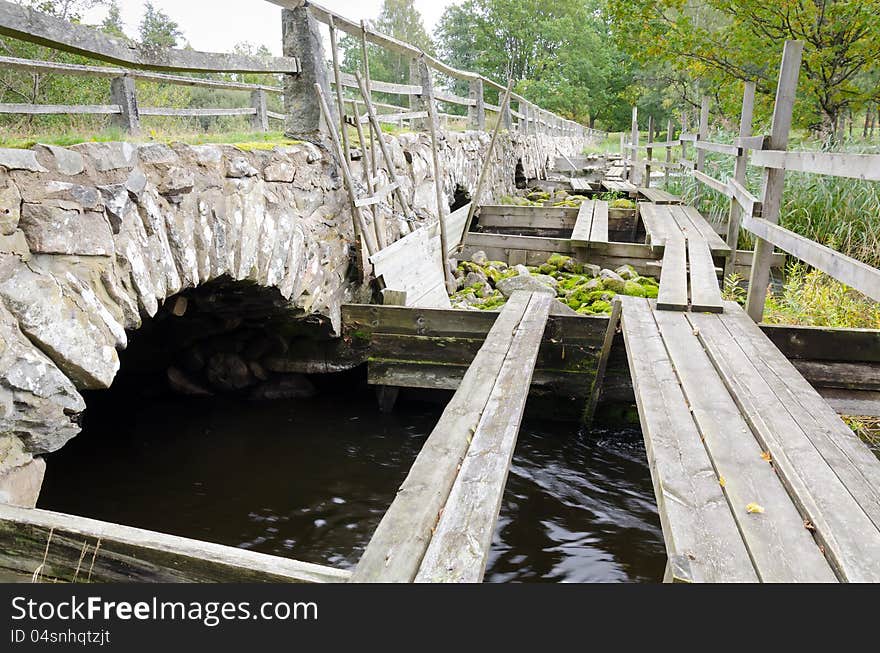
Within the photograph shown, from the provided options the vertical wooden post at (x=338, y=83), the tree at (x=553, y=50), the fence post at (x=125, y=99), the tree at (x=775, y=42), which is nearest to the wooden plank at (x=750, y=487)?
the vertical wooden post at (x=338, y=83)

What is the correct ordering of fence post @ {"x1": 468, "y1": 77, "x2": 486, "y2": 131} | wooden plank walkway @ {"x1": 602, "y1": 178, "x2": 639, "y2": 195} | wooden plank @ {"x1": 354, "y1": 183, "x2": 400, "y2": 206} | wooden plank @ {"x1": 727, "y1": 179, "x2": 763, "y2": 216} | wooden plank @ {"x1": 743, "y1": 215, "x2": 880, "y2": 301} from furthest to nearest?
wooden plank walkway @ {"x1": 602, "y1": 178, "x2": 639, "y2": 195}
fence post @ {"x1": 468, "y1": 77, "x2": 486, "y2": 131}
wooden plank @ {"x1": 354, "y1": 183, "x2": 400, "y2": 206}
wooden plank @ {"x1": 727, "y1": 179, "x2": 763, "y2": 216}
wooden plank @ {"x1": 743, "y1": 215, "x2": 880, "y2": 301}

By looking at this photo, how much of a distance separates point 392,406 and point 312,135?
7.19 ft

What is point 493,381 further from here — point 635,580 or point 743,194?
point 743,194

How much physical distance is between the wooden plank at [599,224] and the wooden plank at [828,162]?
9.67 ft

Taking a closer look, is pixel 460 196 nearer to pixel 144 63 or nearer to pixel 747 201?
pixel 747 201

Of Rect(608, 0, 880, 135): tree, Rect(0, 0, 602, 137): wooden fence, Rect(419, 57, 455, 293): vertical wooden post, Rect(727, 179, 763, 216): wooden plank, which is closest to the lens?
Rect(0, 0, 602, 137): wooden fence

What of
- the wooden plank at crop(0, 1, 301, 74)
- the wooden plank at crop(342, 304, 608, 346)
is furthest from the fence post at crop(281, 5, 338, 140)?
the wooden plank at crop(342, 304, 608, 346)

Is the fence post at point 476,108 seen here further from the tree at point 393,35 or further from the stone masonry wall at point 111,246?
the tree at point 393,35

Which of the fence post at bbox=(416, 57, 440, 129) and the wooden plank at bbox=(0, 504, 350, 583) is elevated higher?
the fence post at bbox=(416, 57, 440, 129)

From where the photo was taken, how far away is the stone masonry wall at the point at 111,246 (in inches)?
93.8

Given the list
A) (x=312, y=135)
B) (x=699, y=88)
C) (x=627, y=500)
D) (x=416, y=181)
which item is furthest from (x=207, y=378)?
(x=699, y=88)

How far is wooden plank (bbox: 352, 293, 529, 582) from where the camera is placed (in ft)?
6.46

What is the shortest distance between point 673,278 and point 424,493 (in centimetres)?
390

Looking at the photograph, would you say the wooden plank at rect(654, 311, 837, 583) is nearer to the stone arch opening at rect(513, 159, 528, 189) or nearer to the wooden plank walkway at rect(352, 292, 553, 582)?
the wooden plank walkway at rect(352, 292, 553, 582)
